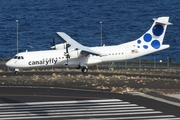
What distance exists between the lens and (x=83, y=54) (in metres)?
67.4

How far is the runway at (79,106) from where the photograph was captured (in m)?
29.6

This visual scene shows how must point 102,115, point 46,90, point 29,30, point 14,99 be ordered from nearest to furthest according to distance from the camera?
point 102,115
point 14,99
point 46,90
point 29,30

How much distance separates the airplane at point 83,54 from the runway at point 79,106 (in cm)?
2227

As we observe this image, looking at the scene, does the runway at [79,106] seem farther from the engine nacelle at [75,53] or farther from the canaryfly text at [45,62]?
the engine nacelle at [75,53]

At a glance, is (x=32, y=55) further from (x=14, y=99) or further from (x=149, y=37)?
(x=14, y=99)

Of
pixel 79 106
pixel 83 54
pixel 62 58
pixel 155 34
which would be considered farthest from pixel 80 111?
pixel 155 34

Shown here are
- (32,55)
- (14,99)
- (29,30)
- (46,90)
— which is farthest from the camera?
(29,30)

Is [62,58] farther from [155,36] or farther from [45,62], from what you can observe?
[155,36]

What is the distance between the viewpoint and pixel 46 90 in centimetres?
4234

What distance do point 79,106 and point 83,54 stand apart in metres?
Answer: 34.4

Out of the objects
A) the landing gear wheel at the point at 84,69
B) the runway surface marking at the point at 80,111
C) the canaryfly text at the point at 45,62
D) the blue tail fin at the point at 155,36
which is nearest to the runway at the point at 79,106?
the runway surface marking at the point at 80,111

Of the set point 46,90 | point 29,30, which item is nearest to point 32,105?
point 46,90

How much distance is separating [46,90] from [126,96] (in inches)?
278

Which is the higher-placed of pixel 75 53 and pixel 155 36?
pixel 155 36
